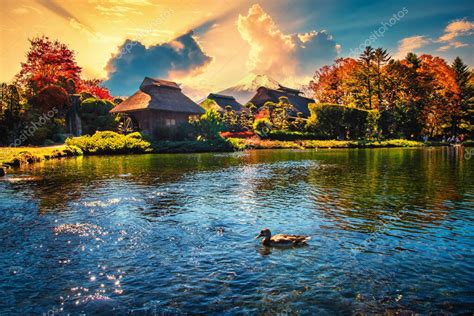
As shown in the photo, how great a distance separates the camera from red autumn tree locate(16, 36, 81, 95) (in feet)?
167

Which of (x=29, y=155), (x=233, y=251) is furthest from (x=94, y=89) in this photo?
(x=233, y=251)

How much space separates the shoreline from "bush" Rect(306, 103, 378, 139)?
603 centimetres

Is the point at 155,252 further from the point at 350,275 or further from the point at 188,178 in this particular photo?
the point at 188,178

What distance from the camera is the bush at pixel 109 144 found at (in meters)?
41.5

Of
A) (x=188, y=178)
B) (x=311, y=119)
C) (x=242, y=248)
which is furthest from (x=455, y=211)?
(x=311, y=119)

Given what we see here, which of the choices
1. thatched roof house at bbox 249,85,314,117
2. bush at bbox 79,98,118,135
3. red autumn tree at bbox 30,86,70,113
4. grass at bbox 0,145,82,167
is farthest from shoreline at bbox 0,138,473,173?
thatched roof house at bbox 249,85,314,117

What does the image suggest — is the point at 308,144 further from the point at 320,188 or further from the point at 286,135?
the point at 320,188

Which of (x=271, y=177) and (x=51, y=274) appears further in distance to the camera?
Answer: (x=271, y=177)

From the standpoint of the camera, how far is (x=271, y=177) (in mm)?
21188

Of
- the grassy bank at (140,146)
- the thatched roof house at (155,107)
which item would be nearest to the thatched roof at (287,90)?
the grassy bank at (140,146)

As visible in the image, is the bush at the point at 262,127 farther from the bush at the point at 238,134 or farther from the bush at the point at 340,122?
the bush at the point at 340,122

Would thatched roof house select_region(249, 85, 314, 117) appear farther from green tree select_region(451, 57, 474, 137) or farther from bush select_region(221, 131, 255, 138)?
green tree select_region(451, 57, 474, 137)

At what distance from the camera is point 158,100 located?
51.4 metres

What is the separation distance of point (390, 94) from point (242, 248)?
68247mm
